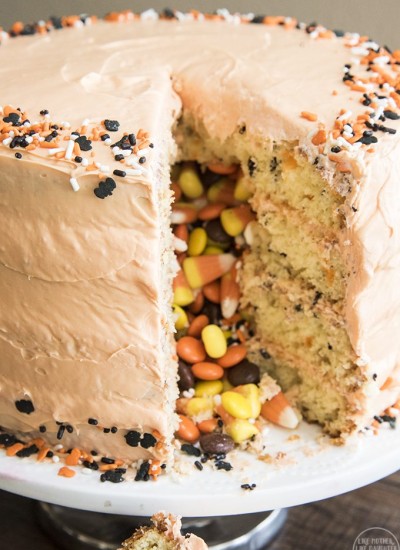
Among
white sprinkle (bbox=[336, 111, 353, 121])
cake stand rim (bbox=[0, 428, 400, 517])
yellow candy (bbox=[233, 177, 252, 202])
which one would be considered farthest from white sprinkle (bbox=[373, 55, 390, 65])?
cake stand rim (bbox=[0, 428, 400, 517])

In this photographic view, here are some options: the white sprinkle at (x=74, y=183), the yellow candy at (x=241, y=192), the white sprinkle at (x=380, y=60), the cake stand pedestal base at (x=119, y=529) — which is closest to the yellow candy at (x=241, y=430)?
the cake stand pedestal base at (x=119, y=529)

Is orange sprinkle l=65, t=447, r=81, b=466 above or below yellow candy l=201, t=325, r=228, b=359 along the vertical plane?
below

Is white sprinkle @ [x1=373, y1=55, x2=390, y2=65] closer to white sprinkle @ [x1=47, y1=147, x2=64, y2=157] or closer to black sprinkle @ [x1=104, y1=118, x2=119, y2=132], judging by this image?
black sprinkle @ [x1=104, y1=118, x2=119, y2=132]

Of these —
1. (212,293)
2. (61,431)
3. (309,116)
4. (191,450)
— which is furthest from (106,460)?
(309,116)

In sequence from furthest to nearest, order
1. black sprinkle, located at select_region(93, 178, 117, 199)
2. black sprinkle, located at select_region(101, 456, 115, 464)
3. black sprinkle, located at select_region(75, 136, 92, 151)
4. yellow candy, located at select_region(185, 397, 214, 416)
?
1. yellow candy, located at select_region(185, 397, 214, 416)
2. black sprinkle, located at select_region(101, 456, 115, 464)
3. black sprinkle, located at select_region(75, 136, 92, 151)
4. black sprinkle, located at select_region(93, 178, 117, 199)

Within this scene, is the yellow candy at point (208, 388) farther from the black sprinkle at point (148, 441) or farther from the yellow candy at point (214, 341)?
the black sprinkle at point (148, 441)

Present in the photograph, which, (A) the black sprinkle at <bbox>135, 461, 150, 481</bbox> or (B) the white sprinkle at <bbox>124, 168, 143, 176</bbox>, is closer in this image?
(B) the white sprinkle at <bbox>124, 168, 143, 176</bbox>

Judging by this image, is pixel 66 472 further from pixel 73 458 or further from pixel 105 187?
pixel 105 187
